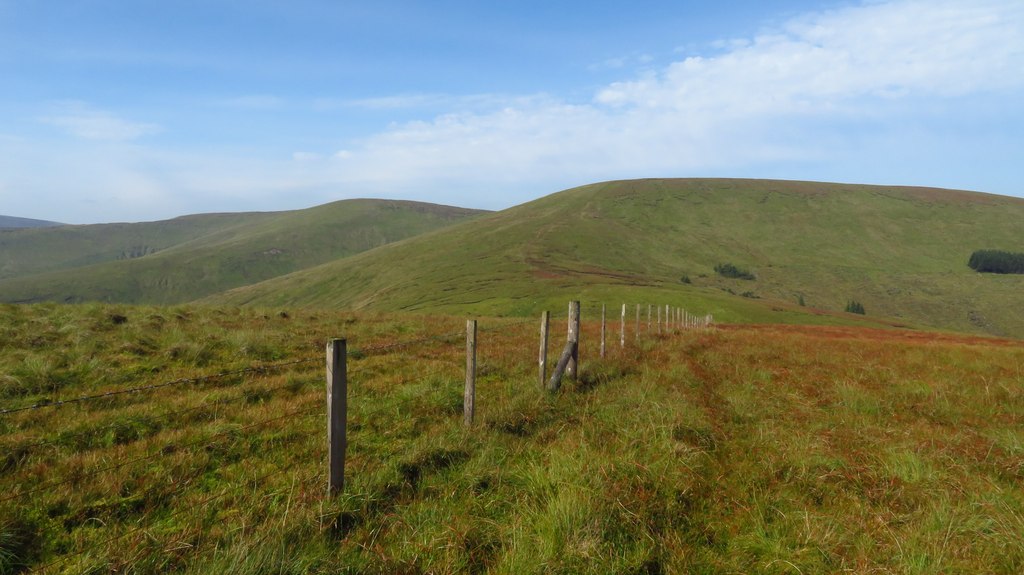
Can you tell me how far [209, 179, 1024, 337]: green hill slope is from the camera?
288 ft

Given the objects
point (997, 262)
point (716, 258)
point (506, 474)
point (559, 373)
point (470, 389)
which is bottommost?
point (506, 474)

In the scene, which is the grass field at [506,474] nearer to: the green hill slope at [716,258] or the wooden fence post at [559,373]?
the wooden fence post at [559,373]

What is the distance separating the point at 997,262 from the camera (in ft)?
414

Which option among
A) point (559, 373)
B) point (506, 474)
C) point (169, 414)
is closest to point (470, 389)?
point (506, 474)

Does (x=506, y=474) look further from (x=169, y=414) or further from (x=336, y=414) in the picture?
(x=169, y=414)

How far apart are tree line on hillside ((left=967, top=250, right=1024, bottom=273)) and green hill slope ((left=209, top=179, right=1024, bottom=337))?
13.5 ft

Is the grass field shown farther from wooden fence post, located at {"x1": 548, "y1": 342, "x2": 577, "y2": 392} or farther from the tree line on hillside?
the tree line on hillside

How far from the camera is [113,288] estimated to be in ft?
621

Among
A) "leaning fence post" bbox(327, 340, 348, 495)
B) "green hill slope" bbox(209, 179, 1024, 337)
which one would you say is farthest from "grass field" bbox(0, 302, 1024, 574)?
"green hill slope" bbox(209, 179, 1024, 337)

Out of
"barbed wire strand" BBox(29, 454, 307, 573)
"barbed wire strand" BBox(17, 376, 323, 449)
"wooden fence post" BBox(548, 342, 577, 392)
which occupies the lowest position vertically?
"barbed wire strand" BBox(29, 454, 307, 573)

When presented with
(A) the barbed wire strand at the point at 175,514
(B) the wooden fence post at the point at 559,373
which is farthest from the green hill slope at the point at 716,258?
(A) the barbed wire strand at the point at 175,514

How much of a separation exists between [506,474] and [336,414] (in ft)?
6.74

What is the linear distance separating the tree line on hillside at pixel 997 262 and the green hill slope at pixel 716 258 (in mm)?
A: 4122

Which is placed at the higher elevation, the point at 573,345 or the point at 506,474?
the point at 573,345
